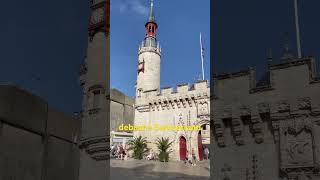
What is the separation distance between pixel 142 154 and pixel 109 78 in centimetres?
2414

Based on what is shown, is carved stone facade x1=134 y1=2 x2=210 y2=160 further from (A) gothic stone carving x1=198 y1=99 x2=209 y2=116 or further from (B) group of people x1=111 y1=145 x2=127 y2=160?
(B) group of people x1=111 y1=145 x2=127 y2=160

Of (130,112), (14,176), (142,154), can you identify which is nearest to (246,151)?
(14,176)

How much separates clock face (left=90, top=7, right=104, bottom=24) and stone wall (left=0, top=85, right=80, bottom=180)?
891cm

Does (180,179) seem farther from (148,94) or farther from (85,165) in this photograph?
(148,94)

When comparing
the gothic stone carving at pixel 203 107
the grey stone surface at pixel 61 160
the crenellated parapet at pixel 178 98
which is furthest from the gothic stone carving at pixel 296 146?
the gothic stone carving at pixel 203 107

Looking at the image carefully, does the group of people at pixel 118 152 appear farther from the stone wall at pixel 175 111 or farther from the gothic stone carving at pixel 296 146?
the gothic stone carving at pixel 296 146

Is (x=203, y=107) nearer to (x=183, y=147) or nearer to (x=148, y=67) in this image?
(x=183, y=147)

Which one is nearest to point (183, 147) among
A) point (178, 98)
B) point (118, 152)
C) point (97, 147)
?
point (178, 98)

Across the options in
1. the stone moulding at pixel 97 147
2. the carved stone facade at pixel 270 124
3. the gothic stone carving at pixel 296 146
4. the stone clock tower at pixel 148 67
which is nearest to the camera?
the gothic stone carving at pixel 296 146

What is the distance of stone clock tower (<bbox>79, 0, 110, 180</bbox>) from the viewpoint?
14820mm

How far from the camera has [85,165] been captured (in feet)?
Result: 47.8

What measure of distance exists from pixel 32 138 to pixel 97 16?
1038 cm

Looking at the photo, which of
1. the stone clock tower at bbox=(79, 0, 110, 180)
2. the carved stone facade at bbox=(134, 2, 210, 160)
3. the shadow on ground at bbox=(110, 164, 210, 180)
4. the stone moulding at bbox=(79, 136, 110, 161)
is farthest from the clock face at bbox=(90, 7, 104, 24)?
the carved stone facade at bbox=(134, 2, 210, 160)

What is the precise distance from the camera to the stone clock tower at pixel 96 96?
14.8 m
